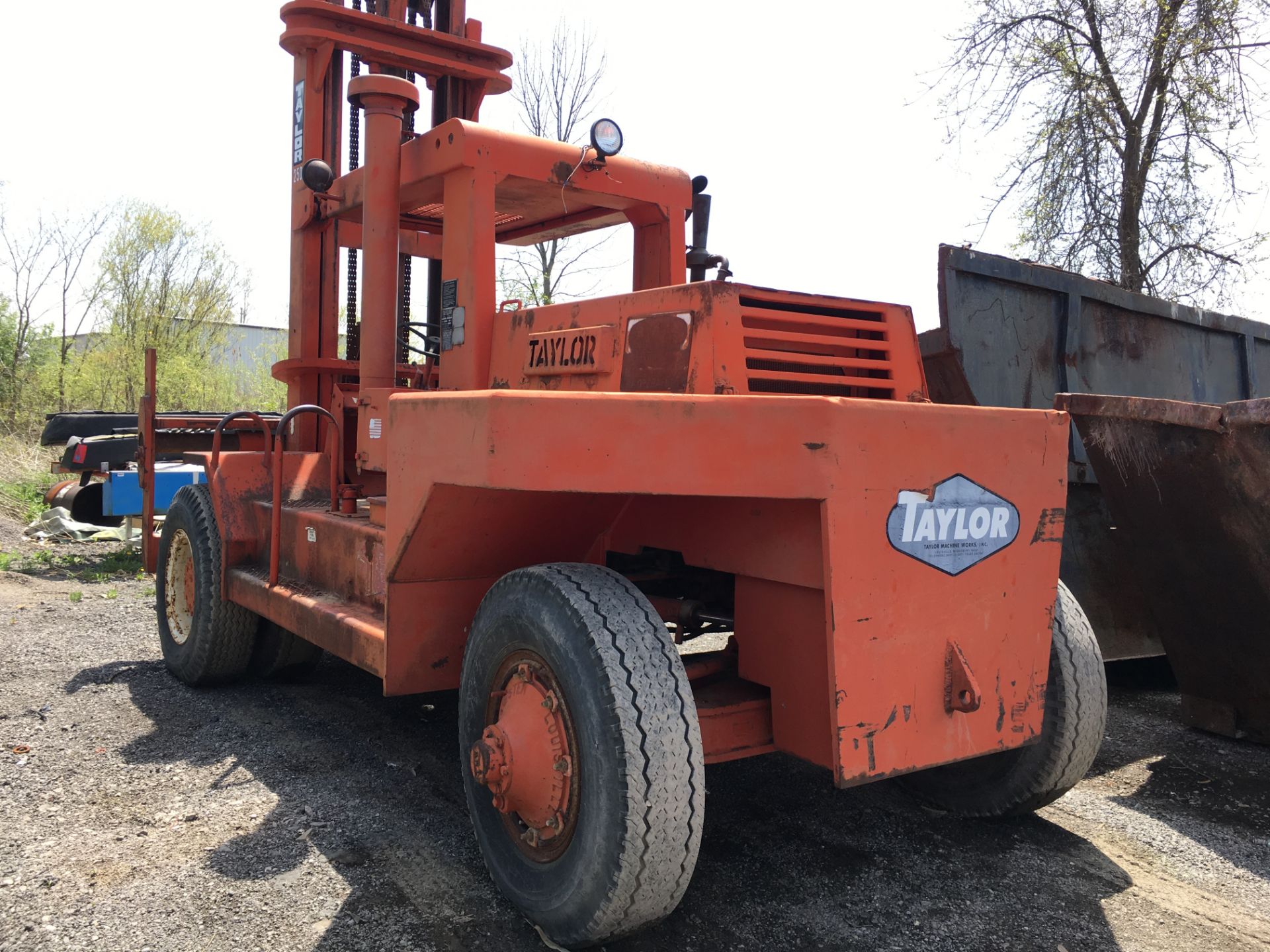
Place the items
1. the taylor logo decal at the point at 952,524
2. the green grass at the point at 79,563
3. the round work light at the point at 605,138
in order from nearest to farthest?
the taylor logo decal at the point at 952,524, the round work light at the point at 605,138, the green grass at the point at 79,563

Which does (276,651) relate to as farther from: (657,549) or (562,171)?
(562,171)

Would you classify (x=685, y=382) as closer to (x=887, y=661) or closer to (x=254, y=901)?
(x=887, y=661)

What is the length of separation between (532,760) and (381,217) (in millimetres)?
2752

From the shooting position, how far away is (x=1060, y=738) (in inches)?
134

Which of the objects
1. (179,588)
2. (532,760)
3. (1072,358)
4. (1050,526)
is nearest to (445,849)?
(532,760)

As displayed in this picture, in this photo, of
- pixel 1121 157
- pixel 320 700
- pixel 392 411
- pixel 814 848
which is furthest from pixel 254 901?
pixel 1121 157

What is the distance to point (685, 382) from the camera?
3.10m

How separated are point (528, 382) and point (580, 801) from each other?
1694mm

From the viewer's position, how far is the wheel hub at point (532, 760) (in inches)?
110

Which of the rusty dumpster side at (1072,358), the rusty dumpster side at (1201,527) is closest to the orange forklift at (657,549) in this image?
the rusty dumpster side at (1201,527)

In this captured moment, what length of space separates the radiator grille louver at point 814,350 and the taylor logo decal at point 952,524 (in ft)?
1.88

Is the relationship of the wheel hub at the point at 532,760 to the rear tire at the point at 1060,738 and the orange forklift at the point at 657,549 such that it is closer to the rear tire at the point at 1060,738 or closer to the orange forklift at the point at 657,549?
the orange forklift at the point at 657,549

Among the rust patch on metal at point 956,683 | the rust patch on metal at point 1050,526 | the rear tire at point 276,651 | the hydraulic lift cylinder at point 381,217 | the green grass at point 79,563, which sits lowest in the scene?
the green grass at point 79,563

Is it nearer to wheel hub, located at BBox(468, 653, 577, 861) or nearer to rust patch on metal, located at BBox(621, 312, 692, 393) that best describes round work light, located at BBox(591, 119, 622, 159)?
rust patch on metal, located at BBox(621, 312, 692, 393)
